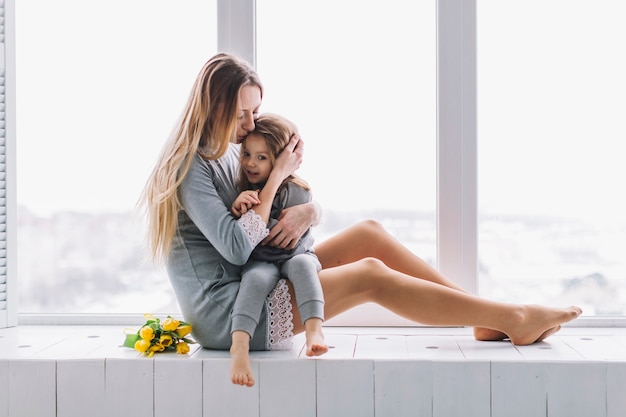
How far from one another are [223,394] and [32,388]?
0.48 meters

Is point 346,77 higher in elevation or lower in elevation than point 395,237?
higher

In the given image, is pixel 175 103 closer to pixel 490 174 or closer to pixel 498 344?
pixel 490 174

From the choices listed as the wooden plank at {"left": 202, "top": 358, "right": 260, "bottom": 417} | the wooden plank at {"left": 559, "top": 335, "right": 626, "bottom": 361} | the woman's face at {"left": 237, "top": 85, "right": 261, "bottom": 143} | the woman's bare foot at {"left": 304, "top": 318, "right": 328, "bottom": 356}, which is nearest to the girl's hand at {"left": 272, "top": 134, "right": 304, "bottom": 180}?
the woman's face at {"left": 237, "top": 85, "right": 261, "bottom": 143}

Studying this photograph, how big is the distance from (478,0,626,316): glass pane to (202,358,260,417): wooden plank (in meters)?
0.90

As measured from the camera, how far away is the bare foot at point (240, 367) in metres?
1.78

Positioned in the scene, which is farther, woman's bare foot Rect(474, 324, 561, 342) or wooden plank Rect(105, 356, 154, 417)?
woman's bare foot Rect(474, 324, 561, 342)

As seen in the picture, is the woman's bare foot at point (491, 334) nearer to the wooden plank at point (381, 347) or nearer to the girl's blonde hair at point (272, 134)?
the wooden plank at point (381, 347)

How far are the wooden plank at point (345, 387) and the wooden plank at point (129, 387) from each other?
1.38ft

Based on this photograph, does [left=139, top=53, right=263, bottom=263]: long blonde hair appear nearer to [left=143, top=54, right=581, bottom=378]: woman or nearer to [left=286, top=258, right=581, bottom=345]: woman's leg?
[left=143, top=54, right=581, bottom=378]: woman

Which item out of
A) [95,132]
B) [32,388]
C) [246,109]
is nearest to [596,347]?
[246,109]

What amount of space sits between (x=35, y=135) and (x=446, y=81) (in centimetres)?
129

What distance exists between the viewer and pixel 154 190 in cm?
199

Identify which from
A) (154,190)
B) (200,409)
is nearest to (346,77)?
(154,190)

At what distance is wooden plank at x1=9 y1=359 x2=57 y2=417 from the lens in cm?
196
